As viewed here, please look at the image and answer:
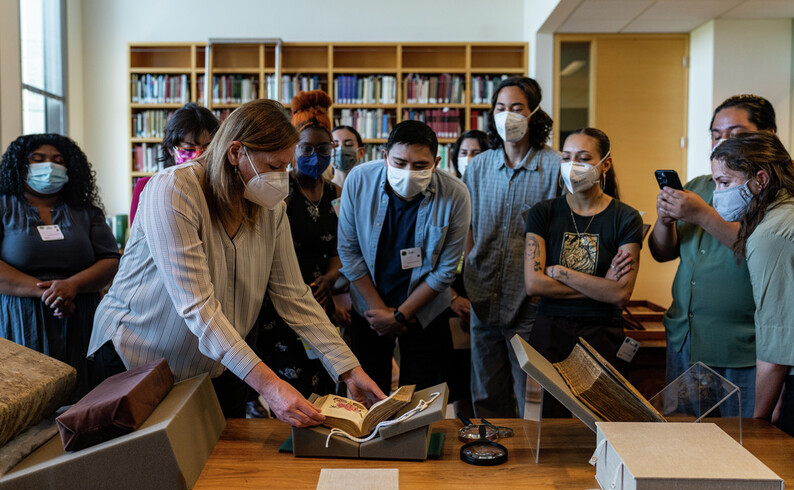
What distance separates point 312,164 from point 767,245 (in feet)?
5.87

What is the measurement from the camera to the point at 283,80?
6.75 m

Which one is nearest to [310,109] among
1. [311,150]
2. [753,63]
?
[311,150]

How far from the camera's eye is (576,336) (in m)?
2.38

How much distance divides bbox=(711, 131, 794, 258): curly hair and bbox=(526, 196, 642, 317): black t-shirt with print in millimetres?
439

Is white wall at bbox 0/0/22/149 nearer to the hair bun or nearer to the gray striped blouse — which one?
the hair bun

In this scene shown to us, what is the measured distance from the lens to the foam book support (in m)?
1.48

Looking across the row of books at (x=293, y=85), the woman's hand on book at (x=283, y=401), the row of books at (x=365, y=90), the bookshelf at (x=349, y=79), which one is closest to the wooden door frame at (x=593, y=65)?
the bookshelf at (x=349, y=79)

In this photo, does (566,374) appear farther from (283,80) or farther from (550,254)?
(283,80)

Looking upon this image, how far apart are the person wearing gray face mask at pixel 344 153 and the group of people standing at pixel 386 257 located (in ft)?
2.82

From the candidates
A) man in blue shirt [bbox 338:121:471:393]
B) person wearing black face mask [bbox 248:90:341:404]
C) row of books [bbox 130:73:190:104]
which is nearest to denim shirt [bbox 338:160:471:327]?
man in blue shirt [bbox 338:121:471:393]

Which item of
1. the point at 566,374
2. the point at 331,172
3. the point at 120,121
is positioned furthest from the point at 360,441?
the point at 120,121

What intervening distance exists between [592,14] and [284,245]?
464 centimetres

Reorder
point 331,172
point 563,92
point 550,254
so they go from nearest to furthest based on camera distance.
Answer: point 550,254, point 331,172, point 563,92

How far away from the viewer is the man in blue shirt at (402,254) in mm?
2670
